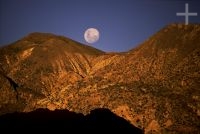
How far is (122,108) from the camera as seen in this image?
6994 centimetres

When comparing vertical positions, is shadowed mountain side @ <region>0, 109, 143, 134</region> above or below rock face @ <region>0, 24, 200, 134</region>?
below

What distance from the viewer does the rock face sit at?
6669 cm

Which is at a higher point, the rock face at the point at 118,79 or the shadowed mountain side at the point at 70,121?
the rock face at the point at 118,79

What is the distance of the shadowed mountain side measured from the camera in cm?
6512

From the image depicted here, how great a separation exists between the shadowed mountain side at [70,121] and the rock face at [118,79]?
1.82 meters

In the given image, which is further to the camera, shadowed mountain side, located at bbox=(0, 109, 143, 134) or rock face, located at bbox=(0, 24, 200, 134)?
rock face, located at bbox=(0, 24, 200, 134)

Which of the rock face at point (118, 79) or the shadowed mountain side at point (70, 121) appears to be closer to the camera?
the shadowed mountain side at point (70, 121)

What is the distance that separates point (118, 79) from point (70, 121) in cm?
1677

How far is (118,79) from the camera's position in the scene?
265 feet

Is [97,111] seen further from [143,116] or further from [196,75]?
[196,75]

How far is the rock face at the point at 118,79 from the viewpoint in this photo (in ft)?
219

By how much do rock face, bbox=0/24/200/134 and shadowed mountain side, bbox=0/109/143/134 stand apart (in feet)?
5.98

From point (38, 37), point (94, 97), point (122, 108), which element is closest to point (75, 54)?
point (38, 37)

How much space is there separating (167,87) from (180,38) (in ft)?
62.1
